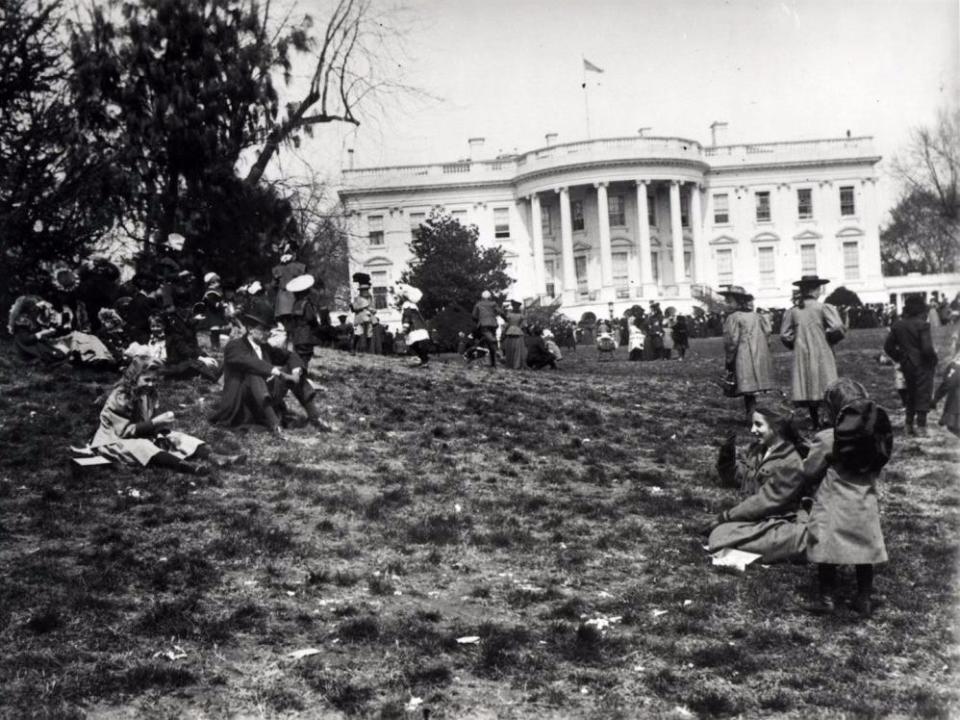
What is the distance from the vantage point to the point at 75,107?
18.7m

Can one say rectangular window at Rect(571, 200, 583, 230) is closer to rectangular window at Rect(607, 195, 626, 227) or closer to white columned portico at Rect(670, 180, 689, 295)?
rectangular window at Rect(607, 195, 626, 227)

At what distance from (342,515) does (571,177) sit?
55565mm

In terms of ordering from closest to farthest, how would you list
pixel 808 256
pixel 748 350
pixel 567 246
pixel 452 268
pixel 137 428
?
1. pixel 137 428
2. pixel 748 350
3. pixel 452 268
4. pixel 567 246
5. pixel 808 256

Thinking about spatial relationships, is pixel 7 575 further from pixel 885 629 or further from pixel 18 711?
pixel 885 629

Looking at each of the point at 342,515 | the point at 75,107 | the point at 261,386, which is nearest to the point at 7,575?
the point at 342,515

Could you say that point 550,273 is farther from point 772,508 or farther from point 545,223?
point 772,508

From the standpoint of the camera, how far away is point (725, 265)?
65.5 meters

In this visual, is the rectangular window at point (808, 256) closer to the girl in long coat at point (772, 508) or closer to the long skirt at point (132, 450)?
the girl in long coat at point (772, 508)

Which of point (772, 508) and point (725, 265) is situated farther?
point (725, 265)

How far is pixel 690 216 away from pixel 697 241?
65.5 inches

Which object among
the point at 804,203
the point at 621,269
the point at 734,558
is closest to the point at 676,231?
the point at 621,269

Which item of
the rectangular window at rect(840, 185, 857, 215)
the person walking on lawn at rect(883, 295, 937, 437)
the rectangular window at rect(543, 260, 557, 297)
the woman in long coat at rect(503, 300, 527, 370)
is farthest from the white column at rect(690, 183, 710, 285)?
the person walking on lawn at rect(883, 295, 937, 437)

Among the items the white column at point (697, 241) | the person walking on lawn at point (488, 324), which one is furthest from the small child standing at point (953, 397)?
the white column at point (697, 241)

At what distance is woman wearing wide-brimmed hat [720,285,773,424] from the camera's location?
1232cm
